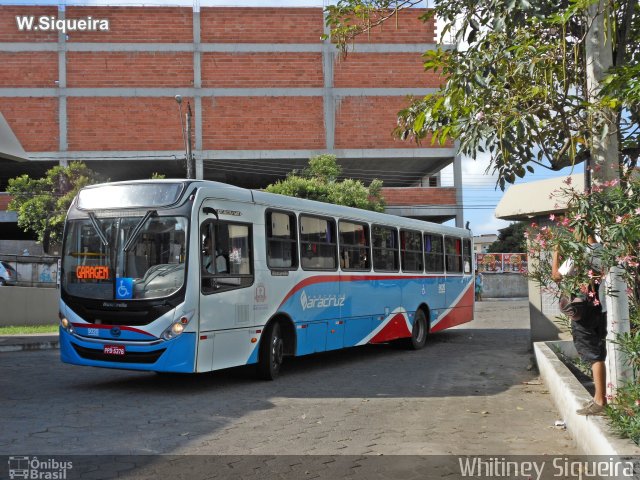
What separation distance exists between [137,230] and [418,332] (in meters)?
8.52

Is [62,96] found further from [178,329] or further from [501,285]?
[178,329]

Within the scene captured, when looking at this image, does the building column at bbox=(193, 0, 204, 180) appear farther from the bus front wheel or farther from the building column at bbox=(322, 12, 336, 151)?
the bus front wheel

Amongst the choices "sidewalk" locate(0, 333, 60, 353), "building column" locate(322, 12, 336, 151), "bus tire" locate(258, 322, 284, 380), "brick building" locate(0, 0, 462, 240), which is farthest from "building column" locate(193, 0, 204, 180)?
"bus tire" locate(258, 322, 284, 380)

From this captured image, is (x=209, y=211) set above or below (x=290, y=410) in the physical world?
above

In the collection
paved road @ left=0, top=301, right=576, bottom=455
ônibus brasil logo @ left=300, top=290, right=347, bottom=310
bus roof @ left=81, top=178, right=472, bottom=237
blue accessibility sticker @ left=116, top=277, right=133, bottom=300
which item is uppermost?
bus roof @ left=81, top=178, right=472, bottom=237

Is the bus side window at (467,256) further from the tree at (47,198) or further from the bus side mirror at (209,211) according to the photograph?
the tree at (47,198)

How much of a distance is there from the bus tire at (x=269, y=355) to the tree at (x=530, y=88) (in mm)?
3940

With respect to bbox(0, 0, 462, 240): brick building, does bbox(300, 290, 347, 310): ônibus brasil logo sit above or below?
below

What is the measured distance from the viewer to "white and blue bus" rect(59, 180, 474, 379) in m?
9.23

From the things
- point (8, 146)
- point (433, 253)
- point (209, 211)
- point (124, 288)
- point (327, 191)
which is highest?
point (327, 191)

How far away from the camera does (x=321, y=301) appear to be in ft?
40.1

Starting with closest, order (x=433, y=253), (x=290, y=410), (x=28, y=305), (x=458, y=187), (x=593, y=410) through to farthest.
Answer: (x=593, y=410) → (x=290, y=410) → (x=433, y=253) → (x=28, y=305) → (x=458, y=187)

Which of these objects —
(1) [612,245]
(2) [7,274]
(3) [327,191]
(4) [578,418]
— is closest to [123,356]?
(4) [578,418]

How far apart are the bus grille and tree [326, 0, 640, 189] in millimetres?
4284
